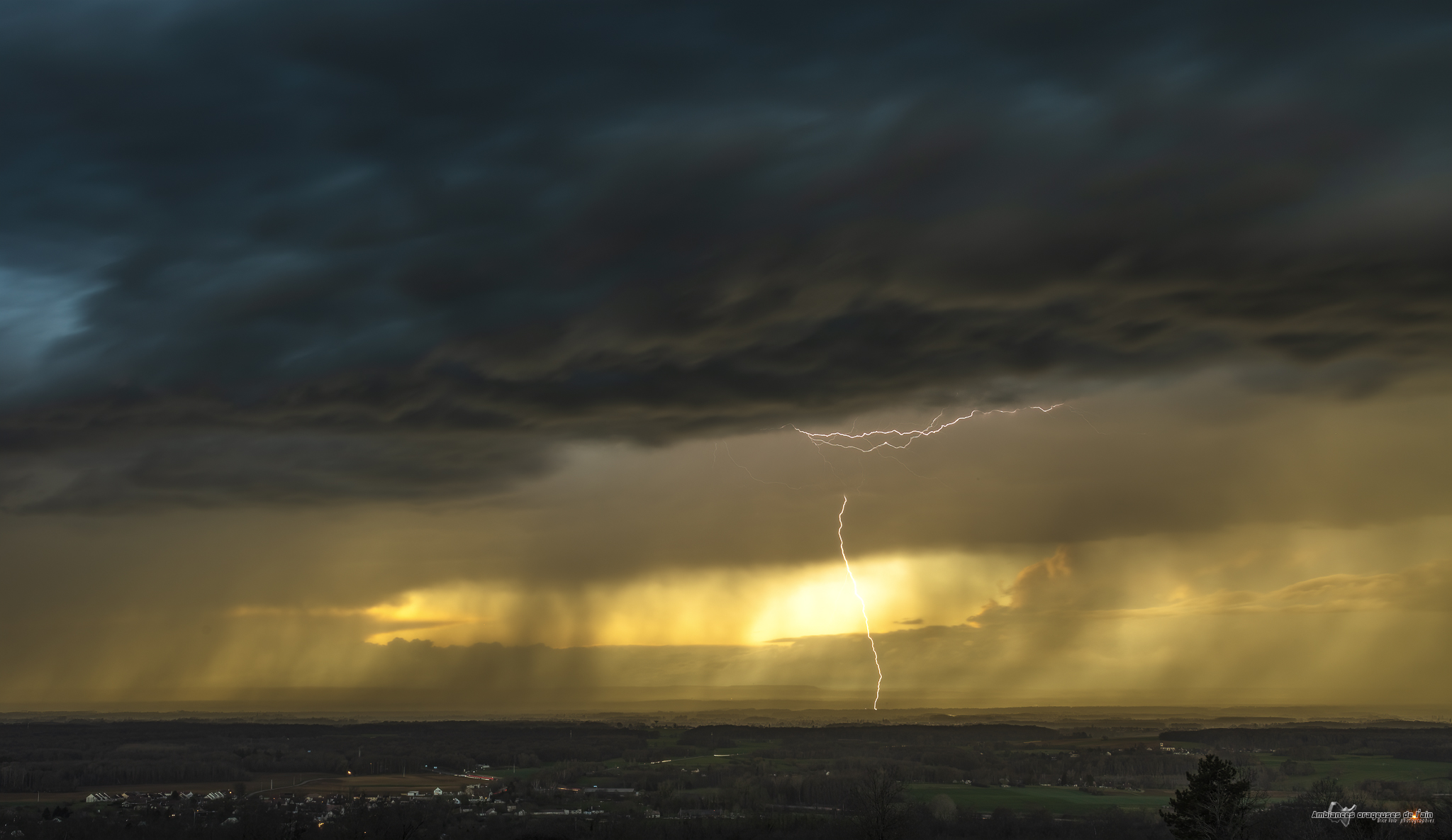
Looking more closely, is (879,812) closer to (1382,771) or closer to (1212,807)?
(1212,807)

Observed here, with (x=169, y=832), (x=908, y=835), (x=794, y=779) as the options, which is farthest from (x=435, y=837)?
(x=794, y=779)

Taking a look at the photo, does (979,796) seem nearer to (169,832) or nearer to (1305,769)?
(1305,769)
